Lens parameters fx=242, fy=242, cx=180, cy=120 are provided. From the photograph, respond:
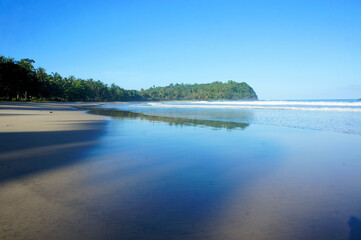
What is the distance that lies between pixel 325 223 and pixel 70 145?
6.76 metres

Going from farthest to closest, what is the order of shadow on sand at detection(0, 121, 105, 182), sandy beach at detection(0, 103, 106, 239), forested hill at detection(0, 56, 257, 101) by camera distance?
forested hill at detection(0, 56, 257, 101) → shadow on sand at detection(0, 121, 105, 182) → sandy beach at detection(0, 103, 106, 239)

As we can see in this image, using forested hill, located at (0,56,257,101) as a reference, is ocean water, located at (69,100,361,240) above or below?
below

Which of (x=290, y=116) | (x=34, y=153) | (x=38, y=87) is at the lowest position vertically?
(x=34, y=153)

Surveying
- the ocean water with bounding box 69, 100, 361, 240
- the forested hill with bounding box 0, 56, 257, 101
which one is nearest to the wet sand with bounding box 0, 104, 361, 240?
the ocean water with bounding box 69, 100, 361, 240

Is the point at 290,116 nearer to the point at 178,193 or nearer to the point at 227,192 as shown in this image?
the point at 227,192

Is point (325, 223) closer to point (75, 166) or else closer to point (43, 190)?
point (43, 190)

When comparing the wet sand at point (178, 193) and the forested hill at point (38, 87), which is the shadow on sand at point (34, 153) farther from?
the forested hill at point (38, 87)

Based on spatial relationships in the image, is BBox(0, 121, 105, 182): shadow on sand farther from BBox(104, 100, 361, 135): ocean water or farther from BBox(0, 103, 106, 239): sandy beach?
BBox(104, 100, 361, 135): ocean water

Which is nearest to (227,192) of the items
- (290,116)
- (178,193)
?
(178,193)

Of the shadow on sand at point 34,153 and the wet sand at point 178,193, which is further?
the shadow on sand at point 34,153

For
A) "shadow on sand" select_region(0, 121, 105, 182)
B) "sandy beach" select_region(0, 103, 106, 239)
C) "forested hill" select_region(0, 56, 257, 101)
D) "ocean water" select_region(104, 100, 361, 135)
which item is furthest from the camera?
"forested hill" select_region(0, 56, 257, 101)

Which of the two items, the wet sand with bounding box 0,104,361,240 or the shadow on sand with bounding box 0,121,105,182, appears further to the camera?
the shadow on sand with bounding box 0,121,105,182

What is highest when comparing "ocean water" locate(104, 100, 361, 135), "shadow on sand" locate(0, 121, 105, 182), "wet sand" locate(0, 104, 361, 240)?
"ocean water" locate(104, 100, 361, 135)

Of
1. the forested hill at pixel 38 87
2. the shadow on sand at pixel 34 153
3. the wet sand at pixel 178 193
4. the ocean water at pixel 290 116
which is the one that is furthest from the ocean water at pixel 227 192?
the forested hill at pixel 38 87
